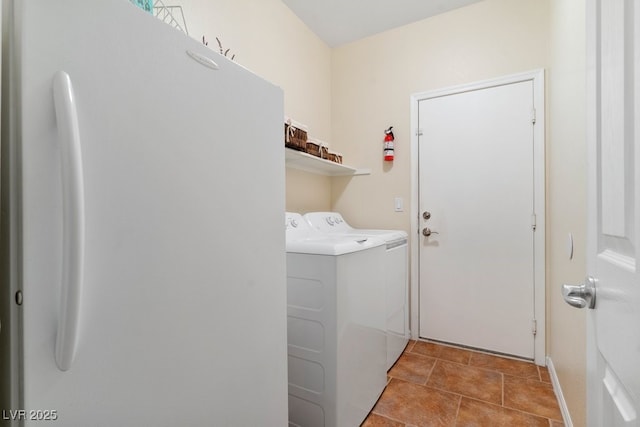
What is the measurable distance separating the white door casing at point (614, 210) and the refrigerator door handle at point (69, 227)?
0.87 m

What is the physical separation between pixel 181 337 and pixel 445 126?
2.45m

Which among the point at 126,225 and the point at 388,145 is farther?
the point at 388,145

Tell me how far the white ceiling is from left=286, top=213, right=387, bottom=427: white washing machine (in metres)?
2.05

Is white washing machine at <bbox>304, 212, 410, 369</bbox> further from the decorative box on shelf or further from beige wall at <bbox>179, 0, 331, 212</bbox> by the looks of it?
the decorative box on shelf

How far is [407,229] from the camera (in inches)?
99.7

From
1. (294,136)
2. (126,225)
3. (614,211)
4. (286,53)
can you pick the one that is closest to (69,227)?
(126,225)

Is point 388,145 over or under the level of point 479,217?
over

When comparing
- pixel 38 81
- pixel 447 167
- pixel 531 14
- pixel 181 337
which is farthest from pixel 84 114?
pixel 531 14

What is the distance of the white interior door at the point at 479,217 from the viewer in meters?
2.12

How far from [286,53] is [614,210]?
7.83 feet

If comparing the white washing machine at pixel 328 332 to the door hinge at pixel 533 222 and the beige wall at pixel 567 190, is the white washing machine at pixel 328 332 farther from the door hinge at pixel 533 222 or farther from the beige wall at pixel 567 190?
the door hinge at pixel 533 222

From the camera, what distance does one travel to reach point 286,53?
2324 mm

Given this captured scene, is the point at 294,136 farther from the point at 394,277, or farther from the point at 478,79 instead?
the point at 478,79

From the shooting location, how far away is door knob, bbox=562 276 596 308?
59 cm
